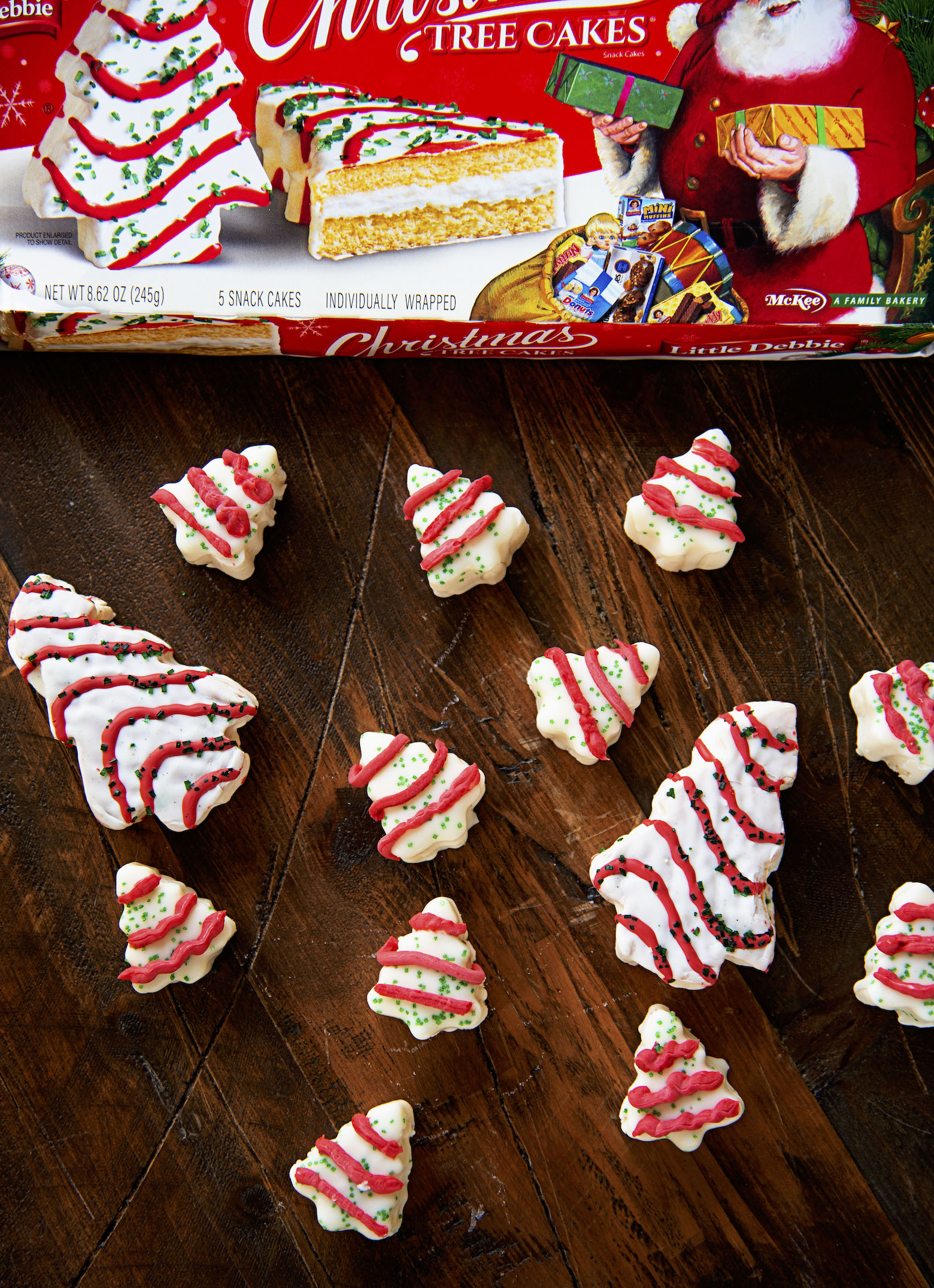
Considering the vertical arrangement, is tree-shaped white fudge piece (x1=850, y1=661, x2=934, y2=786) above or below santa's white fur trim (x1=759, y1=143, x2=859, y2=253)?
below

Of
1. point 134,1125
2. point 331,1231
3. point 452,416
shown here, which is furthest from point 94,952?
point 452,416

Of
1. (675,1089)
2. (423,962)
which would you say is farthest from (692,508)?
(675,1089)

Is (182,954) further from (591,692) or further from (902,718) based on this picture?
(902,718)

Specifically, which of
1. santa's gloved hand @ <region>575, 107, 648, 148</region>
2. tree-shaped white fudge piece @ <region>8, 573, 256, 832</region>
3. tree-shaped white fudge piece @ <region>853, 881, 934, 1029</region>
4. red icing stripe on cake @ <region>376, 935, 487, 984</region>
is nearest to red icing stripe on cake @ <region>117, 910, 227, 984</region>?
tree-shaped white fudge piece @ <region>8, 573, 256, 832</region>

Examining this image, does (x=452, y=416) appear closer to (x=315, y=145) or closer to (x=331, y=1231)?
(x=315, y=145)

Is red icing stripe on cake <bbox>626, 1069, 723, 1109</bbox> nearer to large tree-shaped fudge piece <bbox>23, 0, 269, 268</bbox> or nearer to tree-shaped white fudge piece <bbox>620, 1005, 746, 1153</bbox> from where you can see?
tree-shaped white fudge piece <bbox>620, 1005, 746, 1153</bbox>

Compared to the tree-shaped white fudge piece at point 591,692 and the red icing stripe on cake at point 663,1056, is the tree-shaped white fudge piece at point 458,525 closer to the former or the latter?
the tree-shaped white fudge piece at point 591,692
